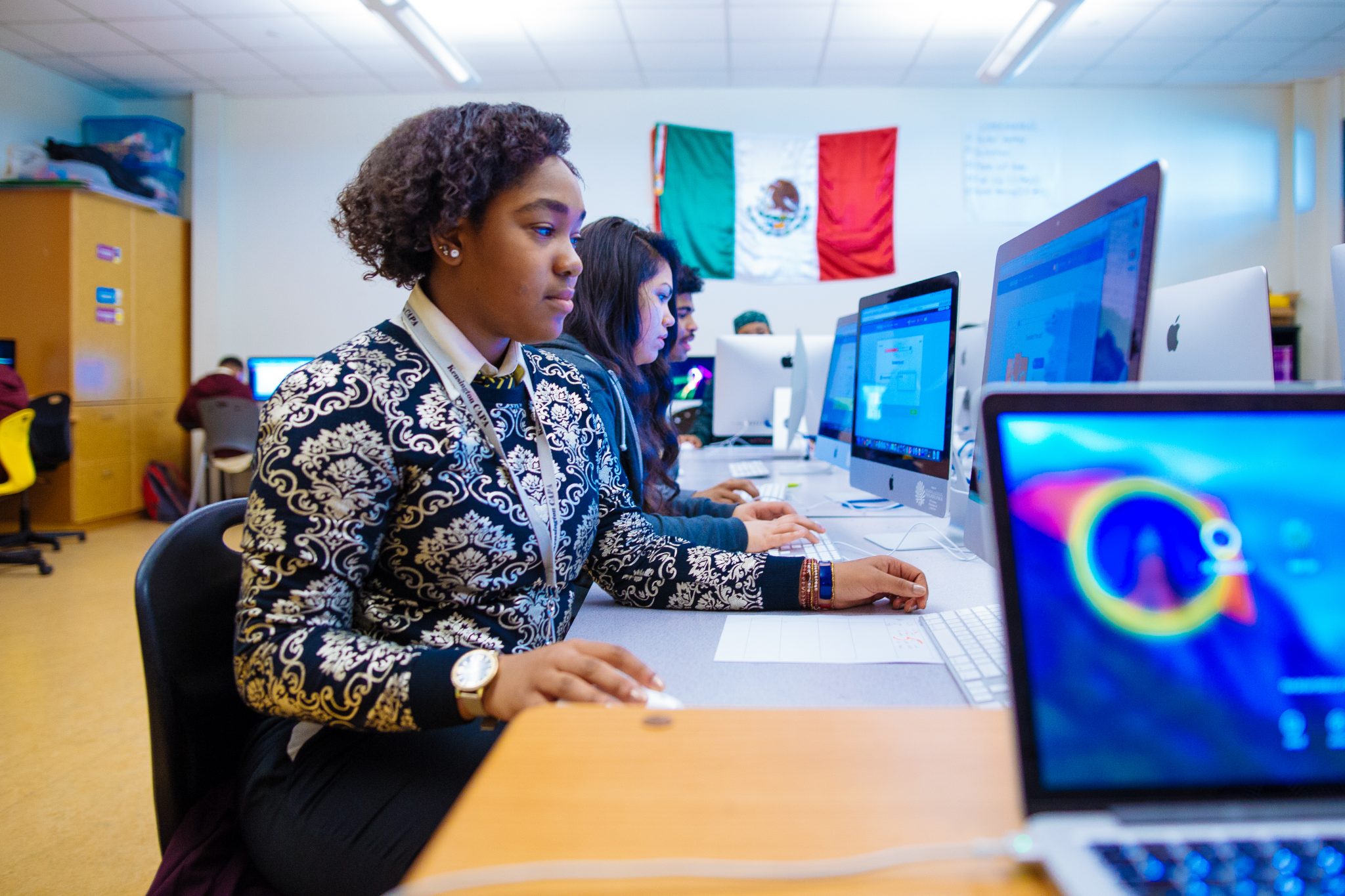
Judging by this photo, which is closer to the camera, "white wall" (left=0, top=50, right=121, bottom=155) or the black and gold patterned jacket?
the black and gold patterned jacket

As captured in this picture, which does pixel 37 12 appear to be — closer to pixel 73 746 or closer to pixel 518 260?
pixel 73 746

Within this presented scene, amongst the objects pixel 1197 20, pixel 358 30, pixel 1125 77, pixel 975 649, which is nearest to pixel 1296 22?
pixel 1197 20

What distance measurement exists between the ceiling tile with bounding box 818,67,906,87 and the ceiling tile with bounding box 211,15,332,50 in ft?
10.4

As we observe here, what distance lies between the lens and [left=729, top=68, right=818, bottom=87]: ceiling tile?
538 centimetres

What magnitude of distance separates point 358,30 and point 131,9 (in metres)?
1.20

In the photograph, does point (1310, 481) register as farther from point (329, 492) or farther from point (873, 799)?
point (329, 492)

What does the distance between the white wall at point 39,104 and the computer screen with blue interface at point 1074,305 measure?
6354 mm

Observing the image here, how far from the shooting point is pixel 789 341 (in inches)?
123

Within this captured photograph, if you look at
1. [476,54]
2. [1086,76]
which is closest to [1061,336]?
[476,54]

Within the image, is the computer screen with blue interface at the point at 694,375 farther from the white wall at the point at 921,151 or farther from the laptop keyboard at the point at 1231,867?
the laptop keyboard at the point at 1231,867

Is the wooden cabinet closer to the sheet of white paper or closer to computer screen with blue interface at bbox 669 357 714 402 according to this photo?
computer screen with blue interface at bbox 669 357 714 402

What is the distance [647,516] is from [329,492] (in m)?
0.72

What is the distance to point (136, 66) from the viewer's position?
538cm

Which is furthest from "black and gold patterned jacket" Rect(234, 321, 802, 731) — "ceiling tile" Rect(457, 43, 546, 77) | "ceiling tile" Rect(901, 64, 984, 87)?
"ceiling tile" Rect(901, 64, 984, 87)
